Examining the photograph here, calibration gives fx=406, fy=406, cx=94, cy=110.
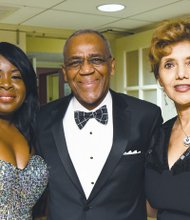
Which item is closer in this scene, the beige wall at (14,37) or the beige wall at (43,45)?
the beige wall at (14,37)

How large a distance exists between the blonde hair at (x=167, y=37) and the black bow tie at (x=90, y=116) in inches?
12.7

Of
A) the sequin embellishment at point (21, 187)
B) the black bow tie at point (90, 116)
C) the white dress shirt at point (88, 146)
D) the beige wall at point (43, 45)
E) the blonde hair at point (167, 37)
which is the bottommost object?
the sequin embellishment at point (21, 187)

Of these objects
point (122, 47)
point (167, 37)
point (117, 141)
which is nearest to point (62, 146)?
point (117, 141)

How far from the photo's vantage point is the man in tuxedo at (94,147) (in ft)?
5.65

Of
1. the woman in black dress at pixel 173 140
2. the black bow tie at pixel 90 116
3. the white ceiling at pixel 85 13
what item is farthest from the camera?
the white ceiling at pixel 85 13

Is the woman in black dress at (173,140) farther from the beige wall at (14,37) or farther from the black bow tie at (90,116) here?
the beige wall at (14,37)

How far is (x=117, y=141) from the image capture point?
5.75 ft

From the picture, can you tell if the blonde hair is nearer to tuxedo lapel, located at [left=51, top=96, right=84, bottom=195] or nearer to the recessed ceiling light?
tuxedo lapel, located at [left=51, top=96, right=84, bottom=195]

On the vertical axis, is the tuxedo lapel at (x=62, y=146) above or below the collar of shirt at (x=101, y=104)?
below

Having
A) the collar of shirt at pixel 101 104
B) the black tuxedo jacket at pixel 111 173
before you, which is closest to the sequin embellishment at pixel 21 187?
the black tuxedo jacket at pixel 111 173

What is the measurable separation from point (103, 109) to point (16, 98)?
0.40 metres

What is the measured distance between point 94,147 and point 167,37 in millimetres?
561

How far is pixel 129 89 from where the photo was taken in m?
5.34

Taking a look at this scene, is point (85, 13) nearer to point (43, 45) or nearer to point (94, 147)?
point (43, 45)
